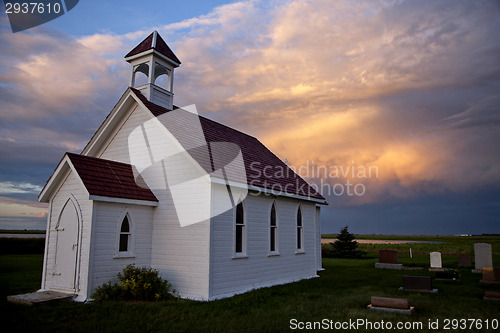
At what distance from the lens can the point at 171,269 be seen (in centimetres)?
1343

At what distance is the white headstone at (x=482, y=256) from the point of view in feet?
72.0

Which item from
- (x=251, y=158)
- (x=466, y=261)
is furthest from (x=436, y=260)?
(x=251, y=158)

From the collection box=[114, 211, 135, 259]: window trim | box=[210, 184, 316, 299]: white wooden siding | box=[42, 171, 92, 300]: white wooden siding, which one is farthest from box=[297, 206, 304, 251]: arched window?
box=[42, 171, 92, 300]: white wooden siding

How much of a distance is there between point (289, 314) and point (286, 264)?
7.42 meters

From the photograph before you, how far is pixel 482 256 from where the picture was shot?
72.8ft

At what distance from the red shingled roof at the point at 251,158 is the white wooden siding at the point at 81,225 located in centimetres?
398

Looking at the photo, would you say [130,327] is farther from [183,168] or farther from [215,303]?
[183,168]

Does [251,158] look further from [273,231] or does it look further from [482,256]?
[482,256]

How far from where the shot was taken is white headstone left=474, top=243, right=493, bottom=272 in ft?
72.0

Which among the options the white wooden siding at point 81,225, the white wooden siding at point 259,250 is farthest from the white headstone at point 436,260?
the white wooden siding at point 81,225

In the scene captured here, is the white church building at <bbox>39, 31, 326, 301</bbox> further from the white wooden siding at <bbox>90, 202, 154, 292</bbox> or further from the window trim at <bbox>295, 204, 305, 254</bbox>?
the window trim at <bbox>295, 204, 305, 254</bbox>

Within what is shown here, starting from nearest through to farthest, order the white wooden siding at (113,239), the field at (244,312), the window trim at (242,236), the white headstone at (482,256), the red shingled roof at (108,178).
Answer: the field at (244,312) < the white wooden siding at (113,239) < the red shingled roof at (108,178) < the window trim at (242,236) < the white headstone at (482,256)

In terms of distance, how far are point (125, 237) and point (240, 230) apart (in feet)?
14.5

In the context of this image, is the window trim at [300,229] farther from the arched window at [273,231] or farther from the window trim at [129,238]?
the window trim at [129,238]
